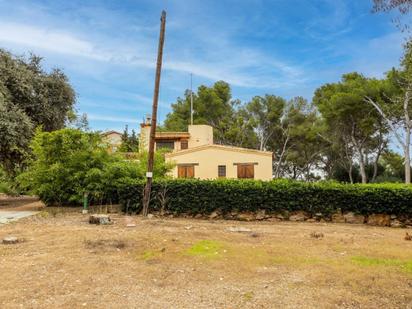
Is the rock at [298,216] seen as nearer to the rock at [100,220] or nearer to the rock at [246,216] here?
the rock at [246,216]

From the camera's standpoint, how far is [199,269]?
18.1 feet

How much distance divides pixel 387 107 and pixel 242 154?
10.4 metres

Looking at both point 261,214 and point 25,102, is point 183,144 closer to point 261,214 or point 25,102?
point 25,102

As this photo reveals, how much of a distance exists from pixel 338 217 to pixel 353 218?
47 cm

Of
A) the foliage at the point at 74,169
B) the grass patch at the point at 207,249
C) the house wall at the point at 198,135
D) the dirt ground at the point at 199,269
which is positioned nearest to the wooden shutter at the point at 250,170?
the house wall at the point at 198,135

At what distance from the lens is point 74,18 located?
11.6m

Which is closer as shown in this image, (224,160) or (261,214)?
(261,214)

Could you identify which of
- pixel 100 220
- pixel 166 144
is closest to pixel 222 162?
pixel 166 144

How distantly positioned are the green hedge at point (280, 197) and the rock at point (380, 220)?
18 cm

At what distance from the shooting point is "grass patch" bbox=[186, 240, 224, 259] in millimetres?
6387

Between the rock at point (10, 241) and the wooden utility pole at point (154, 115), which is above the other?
the wooden utility pole at point (154, 115)

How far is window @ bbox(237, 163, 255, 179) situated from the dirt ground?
1467 cm

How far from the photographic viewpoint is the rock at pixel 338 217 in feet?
38.2

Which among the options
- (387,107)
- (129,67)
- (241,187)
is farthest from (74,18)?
(387,107)
